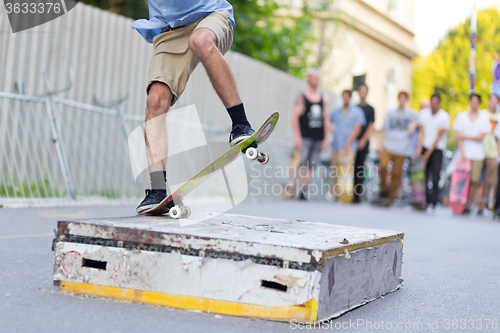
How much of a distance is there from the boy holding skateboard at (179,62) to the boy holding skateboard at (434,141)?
28.2ft

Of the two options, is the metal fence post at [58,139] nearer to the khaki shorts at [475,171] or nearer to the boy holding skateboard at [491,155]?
the khaki shorts at [475,171]

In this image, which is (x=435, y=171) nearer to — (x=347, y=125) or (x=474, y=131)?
(x=474, y=131)

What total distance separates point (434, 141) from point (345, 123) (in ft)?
→ 6.90

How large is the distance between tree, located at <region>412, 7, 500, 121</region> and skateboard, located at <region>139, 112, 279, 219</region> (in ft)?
132

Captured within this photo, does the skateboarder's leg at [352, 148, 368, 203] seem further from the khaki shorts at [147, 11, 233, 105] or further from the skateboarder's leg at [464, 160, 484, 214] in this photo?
the khaki shorts at [147, 11, 233, 105]

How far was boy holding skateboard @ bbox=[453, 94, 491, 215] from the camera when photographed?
12.0 meters

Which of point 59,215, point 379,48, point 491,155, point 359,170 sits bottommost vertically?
point 59,215

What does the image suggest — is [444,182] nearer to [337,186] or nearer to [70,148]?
[337,186]

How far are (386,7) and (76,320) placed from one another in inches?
1409

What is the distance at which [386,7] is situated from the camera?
35.7m

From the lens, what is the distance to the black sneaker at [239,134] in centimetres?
389

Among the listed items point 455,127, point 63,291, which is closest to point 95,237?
point 63,291

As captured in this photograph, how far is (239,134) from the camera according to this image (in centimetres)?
395

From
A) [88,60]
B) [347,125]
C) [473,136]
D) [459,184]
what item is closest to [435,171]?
[473,136]
